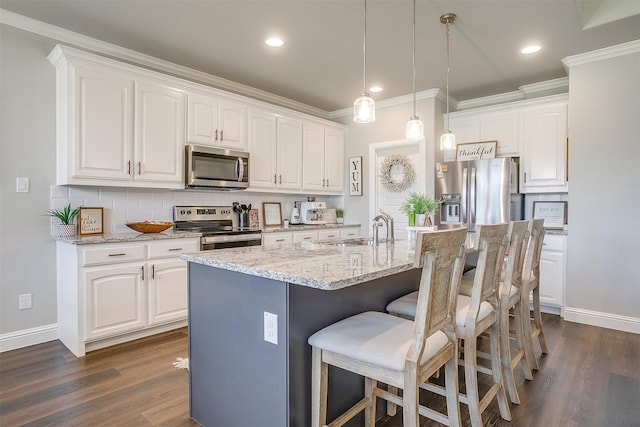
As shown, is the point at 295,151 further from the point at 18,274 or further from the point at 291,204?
the point at 18,274

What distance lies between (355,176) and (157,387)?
3733 mm

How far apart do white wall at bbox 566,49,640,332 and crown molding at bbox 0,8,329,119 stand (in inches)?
133

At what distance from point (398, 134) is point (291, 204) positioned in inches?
67.9

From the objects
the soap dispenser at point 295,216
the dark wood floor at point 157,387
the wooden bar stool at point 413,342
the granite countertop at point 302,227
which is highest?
the soap dispenser at point 295,216

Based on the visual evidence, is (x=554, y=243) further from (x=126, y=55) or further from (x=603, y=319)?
(x=126, y=55)

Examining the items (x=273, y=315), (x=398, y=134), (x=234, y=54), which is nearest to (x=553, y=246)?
(x=398, y=134)

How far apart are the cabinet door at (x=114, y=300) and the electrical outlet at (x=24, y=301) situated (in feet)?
2.07

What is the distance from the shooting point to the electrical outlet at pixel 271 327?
1.46m

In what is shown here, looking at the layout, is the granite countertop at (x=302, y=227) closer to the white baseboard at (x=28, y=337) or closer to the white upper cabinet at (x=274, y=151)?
the white upper cabinet at (x=274, y=151)

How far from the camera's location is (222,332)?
5.64 ft

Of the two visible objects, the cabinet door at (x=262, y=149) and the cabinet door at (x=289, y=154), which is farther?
the cabinet door at (x=289, y=154)

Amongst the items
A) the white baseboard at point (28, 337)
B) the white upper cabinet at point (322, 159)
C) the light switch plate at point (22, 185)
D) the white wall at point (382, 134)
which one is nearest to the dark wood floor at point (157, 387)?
the white baseboard at point (28, 337)

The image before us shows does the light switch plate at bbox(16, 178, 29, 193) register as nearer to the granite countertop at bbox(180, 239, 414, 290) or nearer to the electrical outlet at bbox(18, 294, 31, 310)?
the electrical outlet at bbox(18, 294, 31, 310)

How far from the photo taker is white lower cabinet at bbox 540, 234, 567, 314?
12.1 feet
